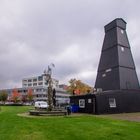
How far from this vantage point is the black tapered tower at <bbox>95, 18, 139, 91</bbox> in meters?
33.9

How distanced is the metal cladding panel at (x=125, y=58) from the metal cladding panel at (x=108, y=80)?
1.83 m

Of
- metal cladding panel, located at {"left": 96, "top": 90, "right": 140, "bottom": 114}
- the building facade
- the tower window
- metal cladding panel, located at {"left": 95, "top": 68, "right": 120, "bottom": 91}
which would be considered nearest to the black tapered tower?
metal cladding panel, located at {"left": 95, "top": 68, "right": 120, "bottom": 91}

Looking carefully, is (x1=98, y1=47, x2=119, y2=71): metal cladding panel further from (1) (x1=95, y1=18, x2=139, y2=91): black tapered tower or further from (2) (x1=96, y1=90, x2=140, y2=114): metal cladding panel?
(2) (x1=96, y1=90, x2=140, y2=114): metal cladding panel

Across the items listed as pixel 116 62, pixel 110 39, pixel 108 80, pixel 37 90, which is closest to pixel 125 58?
pixel 116 62

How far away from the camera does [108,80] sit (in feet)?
115

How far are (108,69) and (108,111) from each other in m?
8.55

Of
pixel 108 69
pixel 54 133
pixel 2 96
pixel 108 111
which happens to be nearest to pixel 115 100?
pixel 108 111

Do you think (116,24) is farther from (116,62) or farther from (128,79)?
(128,79)

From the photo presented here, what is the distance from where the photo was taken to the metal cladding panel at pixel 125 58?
115 ft

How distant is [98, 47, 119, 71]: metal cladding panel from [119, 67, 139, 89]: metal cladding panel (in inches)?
67.3

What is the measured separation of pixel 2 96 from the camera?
79250mm

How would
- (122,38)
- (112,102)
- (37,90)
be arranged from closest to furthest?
(112,102) → (122,38) → (37,90)

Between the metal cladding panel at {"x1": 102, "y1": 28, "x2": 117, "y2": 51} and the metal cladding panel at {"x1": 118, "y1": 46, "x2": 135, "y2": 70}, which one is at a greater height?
the metal cladding panel at {"x1": 102, "y1": 28, "x2": 117, "y2": 51}

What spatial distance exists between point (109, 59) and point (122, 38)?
417cm
